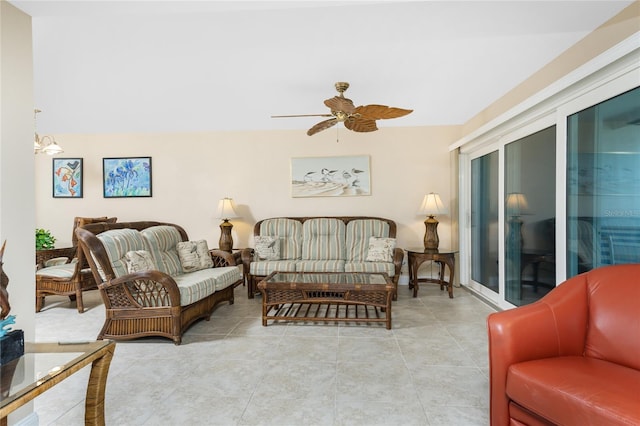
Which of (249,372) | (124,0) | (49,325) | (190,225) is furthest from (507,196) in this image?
(49,325)

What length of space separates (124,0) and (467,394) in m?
2.98

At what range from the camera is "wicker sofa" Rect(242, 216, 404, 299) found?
13.1 feet

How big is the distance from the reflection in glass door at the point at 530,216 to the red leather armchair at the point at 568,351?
1.22 m

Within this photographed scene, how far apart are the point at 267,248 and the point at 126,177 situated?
9.13 feet

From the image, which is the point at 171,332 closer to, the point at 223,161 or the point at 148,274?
the point at 148,274

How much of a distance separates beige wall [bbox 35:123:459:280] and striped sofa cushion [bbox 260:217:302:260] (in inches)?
11.3

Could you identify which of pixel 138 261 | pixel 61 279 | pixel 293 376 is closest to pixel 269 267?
pixel 138 261

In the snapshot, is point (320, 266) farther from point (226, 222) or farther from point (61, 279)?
point (61, 279)

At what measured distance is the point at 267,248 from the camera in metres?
4.11

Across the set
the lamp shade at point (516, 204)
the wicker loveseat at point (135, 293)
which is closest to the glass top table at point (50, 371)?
the wicker loveseat at point (135, 293)

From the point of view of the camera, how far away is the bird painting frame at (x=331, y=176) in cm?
456

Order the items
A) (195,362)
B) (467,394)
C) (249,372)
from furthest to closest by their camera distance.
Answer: (195,362)
(249,372)
(467,394)

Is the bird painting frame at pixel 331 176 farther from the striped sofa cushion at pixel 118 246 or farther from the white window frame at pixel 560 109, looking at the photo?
the striped sofa cushion at pixel 118 246

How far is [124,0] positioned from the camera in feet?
5.01
